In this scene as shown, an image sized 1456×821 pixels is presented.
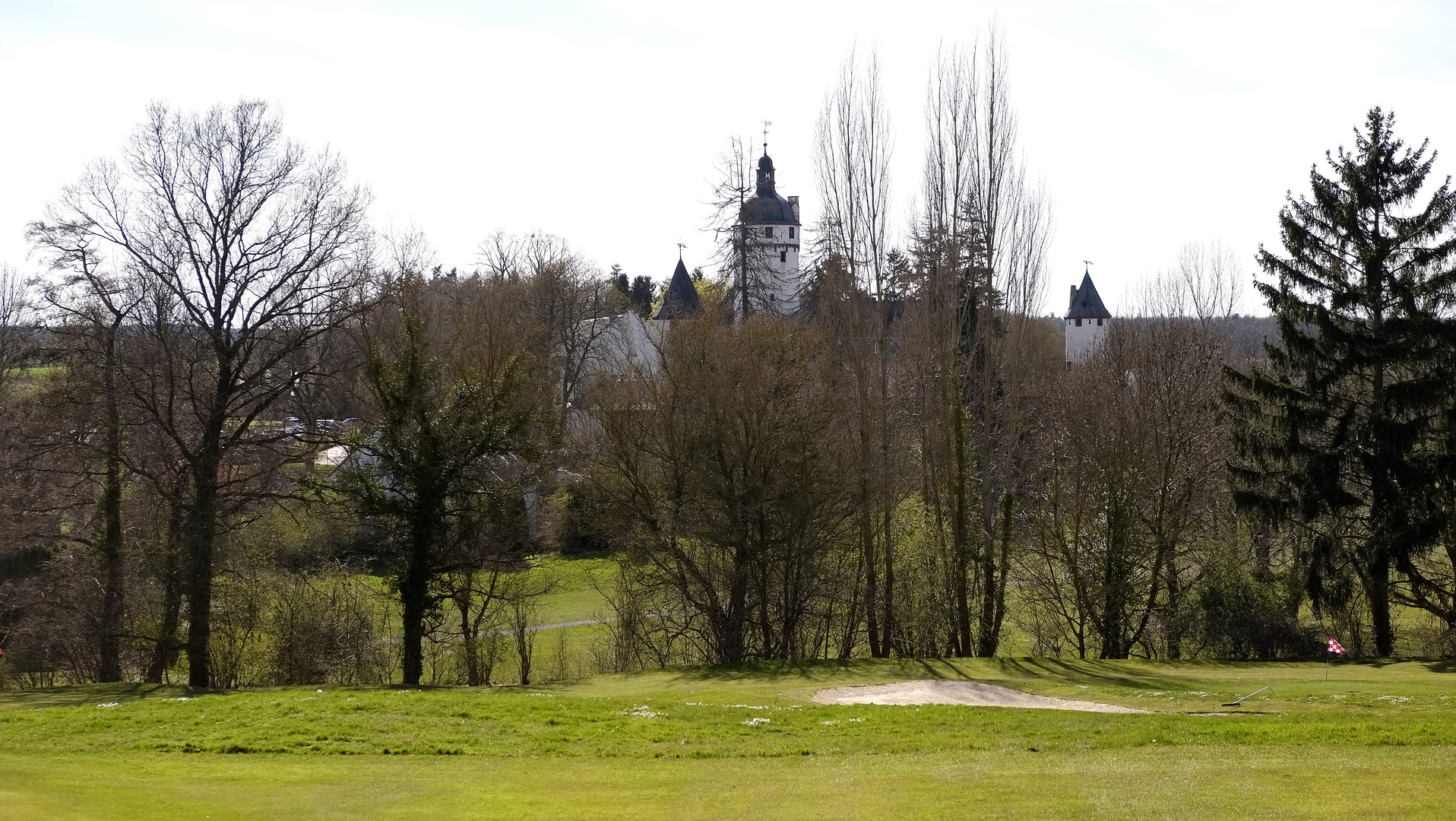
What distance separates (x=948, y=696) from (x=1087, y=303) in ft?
305

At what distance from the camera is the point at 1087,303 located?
106562 millimetres

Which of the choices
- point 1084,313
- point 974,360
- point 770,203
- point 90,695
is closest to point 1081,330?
point 1084,313

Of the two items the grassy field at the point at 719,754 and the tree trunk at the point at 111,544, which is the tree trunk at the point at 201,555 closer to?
the tree trunk at the point at 111,544

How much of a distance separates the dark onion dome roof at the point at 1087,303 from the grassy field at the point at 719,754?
88.6 meters

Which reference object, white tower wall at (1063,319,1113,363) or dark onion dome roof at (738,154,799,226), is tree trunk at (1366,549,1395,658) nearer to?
dark onion dome roof at (738,154,799,226)

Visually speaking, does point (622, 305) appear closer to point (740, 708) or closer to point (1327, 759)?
point (740, 708)

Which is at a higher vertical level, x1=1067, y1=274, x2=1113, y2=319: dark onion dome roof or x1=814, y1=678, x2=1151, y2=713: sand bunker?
x1=1067, y1=274, x2=1113, y2=319: dark onion dome roof

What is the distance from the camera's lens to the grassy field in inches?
402

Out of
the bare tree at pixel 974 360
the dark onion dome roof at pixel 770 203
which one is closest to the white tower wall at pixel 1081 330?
the dark onion dome roof at pixel 770 203

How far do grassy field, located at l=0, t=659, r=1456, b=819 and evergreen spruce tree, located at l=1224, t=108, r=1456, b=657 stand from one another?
666 cm

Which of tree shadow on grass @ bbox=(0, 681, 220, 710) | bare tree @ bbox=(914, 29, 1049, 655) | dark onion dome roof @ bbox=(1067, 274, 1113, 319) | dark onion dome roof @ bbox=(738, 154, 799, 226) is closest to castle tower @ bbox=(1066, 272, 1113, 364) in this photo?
dark onion dome roof @ bbox=(1067, 274, 1113, 319)

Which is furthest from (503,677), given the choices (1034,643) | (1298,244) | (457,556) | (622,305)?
(622,305)

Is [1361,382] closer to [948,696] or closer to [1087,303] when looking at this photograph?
[948,696]

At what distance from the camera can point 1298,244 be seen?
91.9 feet
